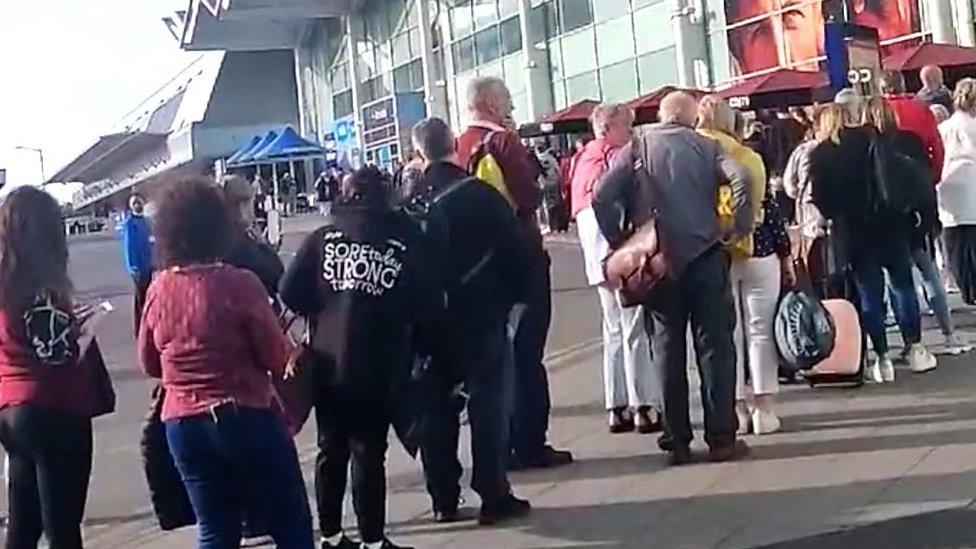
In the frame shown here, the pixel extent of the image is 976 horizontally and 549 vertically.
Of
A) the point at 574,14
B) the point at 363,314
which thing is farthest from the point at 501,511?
the point at 574,14

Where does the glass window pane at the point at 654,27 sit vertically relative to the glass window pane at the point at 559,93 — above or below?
above

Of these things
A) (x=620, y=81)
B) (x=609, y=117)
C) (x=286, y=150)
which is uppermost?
(x=620, y=81)

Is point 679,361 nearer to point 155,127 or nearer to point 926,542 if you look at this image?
point 926,542

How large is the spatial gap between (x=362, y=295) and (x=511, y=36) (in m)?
Result: 40.1

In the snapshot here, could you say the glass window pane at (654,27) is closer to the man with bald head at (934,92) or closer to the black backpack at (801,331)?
the man with bald head at (934,92)

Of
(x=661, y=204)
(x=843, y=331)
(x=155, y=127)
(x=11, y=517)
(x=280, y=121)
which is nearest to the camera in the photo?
(x=11, y=517)

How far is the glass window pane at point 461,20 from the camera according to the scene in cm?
4852

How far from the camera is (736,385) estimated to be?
7.71 meters

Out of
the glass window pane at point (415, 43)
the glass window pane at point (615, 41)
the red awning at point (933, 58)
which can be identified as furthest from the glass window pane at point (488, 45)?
the red awning at point (933, 58)

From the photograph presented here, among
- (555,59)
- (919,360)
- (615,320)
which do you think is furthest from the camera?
(555,59)

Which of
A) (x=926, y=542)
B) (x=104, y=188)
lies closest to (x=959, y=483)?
(x=926, y=542)

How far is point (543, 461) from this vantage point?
7.87 metres

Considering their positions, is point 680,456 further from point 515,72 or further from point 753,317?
point 515,72

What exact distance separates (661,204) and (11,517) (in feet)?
10.6
